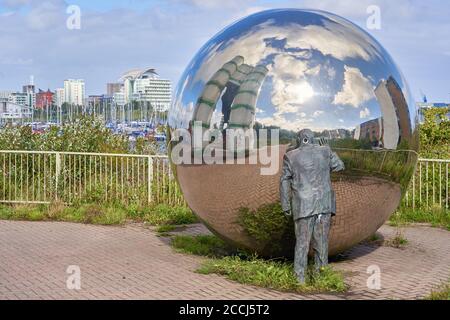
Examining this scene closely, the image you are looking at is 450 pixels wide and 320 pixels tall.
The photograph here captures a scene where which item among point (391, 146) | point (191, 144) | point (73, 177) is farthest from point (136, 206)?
point (391, 146)

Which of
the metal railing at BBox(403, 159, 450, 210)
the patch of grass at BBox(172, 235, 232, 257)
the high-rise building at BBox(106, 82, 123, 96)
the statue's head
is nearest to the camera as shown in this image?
the statue's head

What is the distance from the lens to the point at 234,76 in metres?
6.54

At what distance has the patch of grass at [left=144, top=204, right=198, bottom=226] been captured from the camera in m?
11.2

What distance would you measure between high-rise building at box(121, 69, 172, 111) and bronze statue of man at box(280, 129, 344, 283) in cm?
4094

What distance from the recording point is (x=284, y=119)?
623 centimetres

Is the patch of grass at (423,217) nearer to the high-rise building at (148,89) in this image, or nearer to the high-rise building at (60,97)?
the high-rise building at (148,89)

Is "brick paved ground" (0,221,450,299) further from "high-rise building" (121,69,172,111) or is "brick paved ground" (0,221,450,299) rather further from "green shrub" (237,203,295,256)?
"high-rise building" (121,69,172,111)

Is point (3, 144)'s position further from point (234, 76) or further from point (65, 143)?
point (234, 76)

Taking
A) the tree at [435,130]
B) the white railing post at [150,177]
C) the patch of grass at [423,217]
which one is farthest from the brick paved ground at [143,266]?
the tree at [435,130]

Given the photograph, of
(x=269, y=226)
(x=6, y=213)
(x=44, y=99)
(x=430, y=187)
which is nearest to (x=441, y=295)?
(x=269, y=226)

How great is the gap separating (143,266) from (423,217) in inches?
240

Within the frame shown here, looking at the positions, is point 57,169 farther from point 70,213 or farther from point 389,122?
point 389,122

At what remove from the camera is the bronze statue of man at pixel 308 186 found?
620cm

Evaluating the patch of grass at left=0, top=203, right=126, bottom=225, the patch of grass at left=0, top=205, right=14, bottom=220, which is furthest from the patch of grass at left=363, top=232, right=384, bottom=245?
the patch of grass at left=0, top=205, right=14, bottom=220
